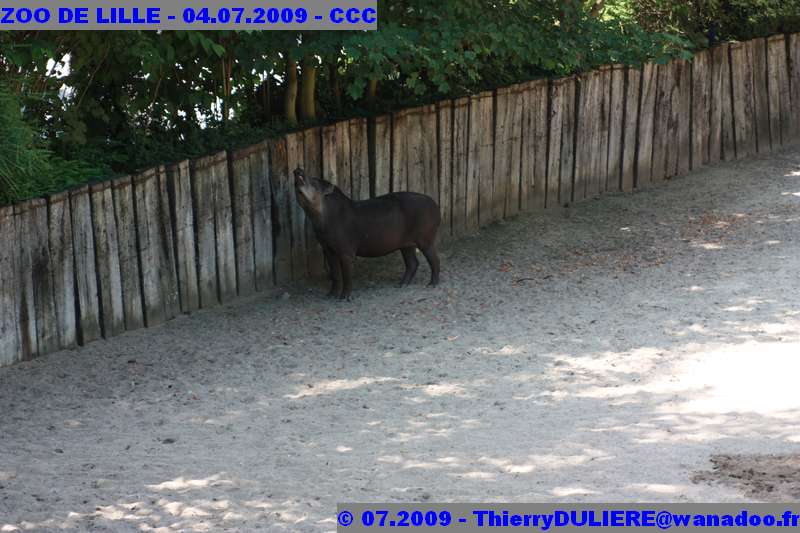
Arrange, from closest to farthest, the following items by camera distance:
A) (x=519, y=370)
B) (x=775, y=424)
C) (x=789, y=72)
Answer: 1. (x=775, y=424)
2. (x=519, y=370)
3. (x=789, y=72)

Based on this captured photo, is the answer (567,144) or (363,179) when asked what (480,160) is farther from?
(363,179)

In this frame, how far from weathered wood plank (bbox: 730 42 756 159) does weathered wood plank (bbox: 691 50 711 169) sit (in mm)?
448

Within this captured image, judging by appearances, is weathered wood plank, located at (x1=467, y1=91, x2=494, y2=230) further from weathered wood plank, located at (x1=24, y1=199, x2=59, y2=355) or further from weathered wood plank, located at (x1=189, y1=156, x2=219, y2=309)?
weathered wood plank, located at (x1=24, y1=199, x2=59, y2=355)

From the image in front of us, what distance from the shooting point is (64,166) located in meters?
10.4

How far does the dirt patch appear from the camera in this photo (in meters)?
6.35

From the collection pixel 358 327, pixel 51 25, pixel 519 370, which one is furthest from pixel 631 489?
pixel 51 25

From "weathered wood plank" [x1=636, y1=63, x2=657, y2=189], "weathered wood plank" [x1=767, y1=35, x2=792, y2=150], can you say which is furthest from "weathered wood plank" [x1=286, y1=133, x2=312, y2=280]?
"weathered wood plank" [x1=767, y1=35, x2=792, y2=150]

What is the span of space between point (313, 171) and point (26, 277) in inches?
128

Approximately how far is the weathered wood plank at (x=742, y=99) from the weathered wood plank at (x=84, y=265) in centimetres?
873

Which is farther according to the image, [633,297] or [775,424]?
[633,297]

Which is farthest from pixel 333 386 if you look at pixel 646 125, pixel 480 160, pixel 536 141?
pixel 646 125

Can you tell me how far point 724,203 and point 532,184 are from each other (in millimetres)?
2163

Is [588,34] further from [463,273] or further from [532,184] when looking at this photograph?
[463,273]

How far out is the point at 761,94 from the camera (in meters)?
15.8
